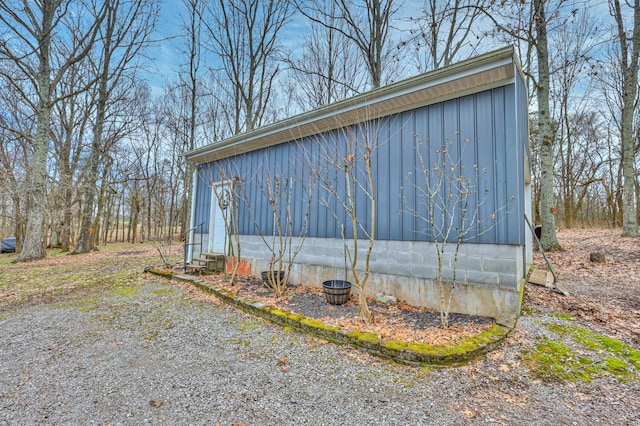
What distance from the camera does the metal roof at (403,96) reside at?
339 centimetres

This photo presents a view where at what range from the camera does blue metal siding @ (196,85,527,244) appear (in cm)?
343

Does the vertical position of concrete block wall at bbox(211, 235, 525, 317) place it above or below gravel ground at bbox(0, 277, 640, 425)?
above

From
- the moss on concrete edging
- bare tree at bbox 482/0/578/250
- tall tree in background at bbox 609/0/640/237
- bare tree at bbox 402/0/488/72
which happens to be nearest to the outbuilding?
the moss on concrete edging

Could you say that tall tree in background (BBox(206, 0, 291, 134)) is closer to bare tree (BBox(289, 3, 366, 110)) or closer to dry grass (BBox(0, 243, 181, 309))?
→ bare tree (BBox(289, 3, 366, 110))

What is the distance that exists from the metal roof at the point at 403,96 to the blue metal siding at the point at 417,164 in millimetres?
119

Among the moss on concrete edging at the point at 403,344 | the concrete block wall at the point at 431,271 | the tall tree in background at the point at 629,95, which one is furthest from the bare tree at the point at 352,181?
the tall tree in background at the point at 629,95

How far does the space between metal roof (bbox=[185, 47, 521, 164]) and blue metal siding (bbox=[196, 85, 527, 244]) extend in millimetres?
119

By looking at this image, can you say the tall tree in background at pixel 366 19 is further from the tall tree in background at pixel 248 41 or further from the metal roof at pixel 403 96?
the metal roof at pixel 403 96

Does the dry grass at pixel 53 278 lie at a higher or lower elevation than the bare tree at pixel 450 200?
lower

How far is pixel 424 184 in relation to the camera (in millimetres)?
4016

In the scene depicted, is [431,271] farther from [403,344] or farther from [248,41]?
[248,41]

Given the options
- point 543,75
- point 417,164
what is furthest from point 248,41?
point 417,164

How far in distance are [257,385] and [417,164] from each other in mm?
3433

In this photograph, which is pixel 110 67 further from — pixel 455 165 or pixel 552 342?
pixel 552 342
